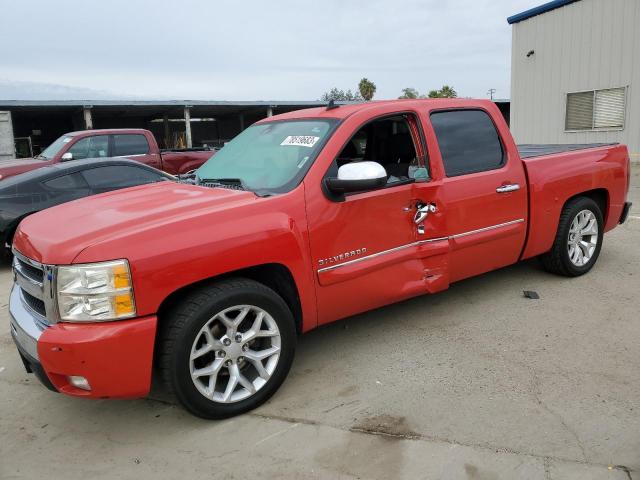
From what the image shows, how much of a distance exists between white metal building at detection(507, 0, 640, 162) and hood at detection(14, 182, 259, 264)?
13787 millimetres

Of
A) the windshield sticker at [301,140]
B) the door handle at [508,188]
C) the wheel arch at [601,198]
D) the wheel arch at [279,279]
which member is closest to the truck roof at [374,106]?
the windshield sticker at [301,140]

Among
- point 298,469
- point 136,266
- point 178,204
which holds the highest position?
point 178,204

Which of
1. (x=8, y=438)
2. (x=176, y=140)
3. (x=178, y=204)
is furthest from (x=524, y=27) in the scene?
(x=176, y=140)

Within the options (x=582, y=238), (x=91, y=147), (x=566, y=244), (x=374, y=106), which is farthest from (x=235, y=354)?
(x=91, y=147)

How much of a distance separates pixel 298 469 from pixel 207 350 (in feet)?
2.64

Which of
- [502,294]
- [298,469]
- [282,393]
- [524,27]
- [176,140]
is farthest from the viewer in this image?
[176,140]

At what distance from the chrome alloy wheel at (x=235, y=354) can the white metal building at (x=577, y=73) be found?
13848 millimetres

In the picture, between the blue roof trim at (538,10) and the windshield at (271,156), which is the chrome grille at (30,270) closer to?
the windshield at (271,156)

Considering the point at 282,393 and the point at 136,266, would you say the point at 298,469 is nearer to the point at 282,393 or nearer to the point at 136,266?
the point at 282,393

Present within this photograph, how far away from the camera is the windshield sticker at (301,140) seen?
3602 millimetres

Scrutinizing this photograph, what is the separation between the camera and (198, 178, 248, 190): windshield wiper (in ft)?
11.8

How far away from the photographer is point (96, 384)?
2650 millimetres

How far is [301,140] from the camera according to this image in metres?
3.71

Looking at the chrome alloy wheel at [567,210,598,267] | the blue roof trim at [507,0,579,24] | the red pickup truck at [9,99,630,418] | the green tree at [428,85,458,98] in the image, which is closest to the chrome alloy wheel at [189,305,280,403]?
the red pickup truck at [9,99,630,418]
